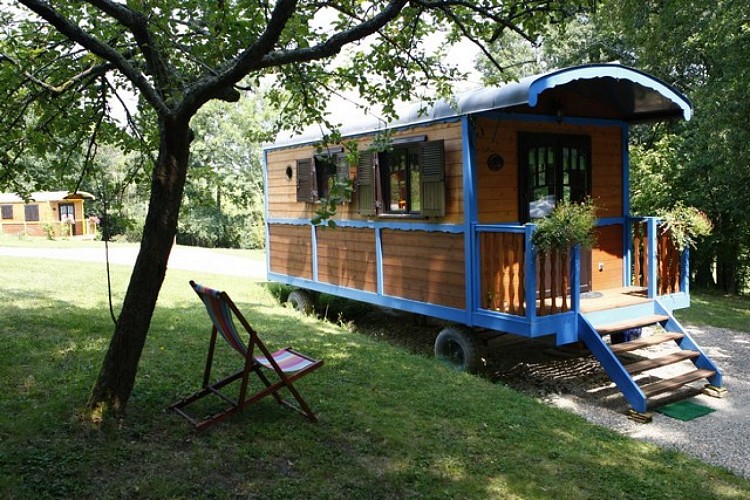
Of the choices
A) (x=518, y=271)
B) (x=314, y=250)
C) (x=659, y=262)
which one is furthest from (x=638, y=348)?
(x=314, y=250)

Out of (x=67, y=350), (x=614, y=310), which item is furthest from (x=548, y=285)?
(x=67, y=350)

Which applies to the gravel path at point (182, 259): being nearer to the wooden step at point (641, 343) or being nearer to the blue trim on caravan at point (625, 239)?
the blue trim on caravan at point (625, 239)

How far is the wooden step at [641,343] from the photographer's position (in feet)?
21.7

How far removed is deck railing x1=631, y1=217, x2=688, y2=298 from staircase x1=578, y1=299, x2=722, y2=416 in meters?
0.41

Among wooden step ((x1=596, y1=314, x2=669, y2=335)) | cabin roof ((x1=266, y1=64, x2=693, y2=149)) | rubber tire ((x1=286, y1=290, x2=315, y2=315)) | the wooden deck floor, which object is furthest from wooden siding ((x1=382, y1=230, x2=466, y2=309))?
rubber tire ((x1=286, y1=290, x2=315, y2=315))

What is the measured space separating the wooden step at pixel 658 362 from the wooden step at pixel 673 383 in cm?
16

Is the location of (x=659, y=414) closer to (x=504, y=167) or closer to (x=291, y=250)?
(x=504, y=167)

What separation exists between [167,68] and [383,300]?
4774 millimetres

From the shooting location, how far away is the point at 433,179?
24.7 feet

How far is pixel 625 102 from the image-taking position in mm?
8055

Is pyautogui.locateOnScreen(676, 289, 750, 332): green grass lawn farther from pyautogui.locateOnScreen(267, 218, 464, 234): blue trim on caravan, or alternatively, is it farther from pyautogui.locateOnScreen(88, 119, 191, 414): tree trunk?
pyautogui.locateOnScreen(88, 119, 191, 414): tree trunk

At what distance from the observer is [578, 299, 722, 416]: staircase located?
6.24 metres

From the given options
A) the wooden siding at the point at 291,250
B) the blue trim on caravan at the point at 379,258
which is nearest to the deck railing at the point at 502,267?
the blue trim on caravan at the point at 379,258

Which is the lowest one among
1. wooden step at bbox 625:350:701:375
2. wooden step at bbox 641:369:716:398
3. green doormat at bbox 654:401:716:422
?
green doormat at bbox 654:401:716:422
